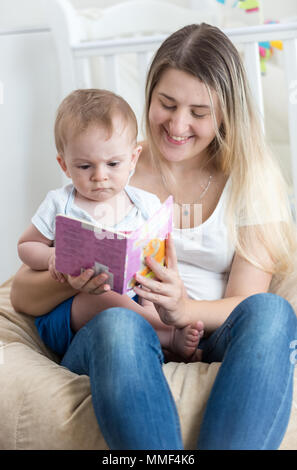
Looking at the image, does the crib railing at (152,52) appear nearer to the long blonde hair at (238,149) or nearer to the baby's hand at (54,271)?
the long blonde hair at (238,149)

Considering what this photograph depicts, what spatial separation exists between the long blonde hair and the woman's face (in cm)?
2

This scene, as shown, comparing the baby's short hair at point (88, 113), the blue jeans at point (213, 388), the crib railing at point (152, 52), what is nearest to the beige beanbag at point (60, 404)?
the blue jeans at point (213, 388)

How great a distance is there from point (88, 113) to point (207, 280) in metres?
0.48

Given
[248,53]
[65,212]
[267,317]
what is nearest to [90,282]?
[65,212]

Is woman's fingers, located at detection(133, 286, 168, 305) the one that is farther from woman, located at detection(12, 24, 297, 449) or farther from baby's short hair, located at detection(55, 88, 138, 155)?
baby's short hair, located at detection(55, 88, 138, 155)

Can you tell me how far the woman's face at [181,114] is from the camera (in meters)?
1.22

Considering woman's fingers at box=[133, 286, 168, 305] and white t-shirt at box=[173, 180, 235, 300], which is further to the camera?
white t-shirt at box=[173, 180, 235, 300]

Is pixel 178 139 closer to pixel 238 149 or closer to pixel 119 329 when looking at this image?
pixel 238 149

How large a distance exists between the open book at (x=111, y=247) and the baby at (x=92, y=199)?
5 cm

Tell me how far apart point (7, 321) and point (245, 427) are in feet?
2.12

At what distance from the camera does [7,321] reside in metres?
1.32

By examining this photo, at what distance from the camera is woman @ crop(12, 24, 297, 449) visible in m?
0.92

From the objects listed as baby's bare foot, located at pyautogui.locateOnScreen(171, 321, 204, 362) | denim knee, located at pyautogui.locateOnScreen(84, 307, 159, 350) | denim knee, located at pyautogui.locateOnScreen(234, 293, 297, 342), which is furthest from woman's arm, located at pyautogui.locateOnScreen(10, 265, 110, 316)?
denim knee, located at pyautogui.locateOnScreen(234, 293, 297, 342)
